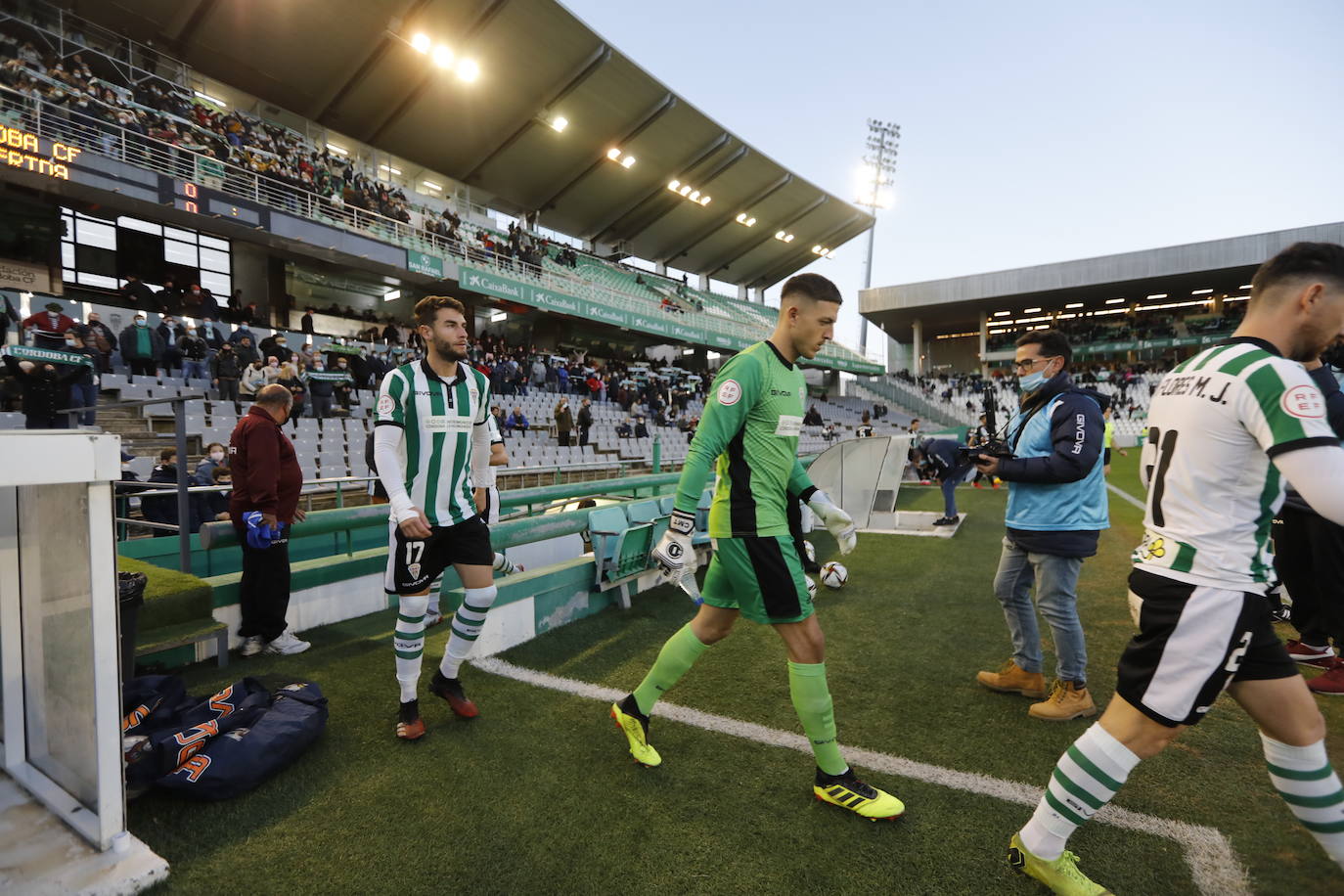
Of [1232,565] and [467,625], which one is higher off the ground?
[1232,565]

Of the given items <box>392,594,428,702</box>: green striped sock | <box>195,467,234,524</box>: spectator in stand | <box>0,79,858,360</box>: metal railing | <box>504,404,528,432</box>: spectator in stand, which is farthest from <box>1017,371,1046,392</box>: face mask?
<box>0,79,858,360</box>: metal railing

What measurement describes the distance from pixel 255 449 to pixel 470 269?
1661 centimetres

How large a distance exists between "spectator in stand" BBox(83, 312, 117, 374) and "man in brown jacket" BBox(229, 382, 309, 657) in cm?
843

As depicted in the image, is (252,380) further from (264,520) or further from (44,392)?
(264,520)

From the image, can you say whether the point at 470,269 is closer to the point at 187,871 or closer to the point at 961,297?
the point at 187,871

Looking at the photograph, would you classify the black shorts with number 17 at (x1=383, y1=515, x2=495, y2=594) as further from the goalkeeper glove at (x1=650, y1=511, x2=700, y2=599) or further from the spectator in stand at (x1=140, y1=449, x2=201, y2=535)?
the spectator in stand at (x1=140, y1=449, x2=201, y2=535)

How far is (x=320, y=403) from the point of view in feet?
34.2

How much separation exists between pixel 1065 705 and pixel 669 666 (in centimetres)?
204

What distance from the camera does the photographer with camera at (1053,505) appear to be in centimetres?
284

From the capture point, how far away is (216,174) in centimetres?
1445

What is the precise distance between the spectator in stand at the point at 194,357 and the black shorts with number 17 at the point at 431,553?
10.4 meters

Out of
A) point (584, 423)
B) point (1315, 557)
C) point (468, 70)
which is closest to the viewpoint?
point (1315, 557)

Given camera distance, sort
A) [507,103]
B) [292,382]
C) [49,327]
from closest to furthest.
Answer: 1. [49,327]
2. [292,382]
3. [507,103]

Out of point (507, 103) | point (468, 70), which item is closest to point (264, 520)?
point (468, 70)
